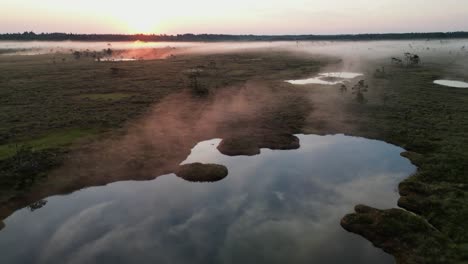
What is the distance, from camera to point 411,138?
45750mm

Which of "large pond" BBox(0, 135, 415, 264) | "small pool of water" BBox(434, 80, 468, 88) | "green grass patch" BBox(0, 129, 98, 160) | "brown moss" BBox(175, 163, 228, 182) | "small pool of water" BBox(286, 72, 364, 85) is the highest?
"small pool of water" BBox(286, 72, 364, 85)

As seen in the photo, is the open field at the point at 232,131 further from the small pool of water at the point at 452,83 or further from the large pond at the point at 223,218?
the small pool of water at the point at 452,83

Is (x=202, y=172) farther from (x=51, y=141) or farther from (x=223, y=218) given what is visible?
(x=51, y=141)

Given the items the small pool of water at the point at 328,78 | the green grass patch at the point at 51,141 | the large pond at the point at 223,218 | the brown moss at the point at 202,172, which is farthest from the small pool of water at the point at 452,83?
the green grass patch at the point at 51,141

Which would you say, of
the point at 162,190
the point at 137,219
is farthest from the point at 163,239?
the point at 162,190

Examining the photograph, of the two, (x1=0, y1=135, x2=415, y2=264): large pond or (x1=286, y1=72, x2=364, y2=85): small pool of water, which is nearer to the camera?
(x1=0, y1=135, x2=415, y2=264): large pond

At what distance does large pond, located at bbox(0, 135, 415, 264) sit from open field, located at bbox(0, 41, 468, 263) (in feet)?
6.63

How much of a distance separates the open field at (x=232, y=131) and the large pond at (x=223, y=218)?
6.63ft

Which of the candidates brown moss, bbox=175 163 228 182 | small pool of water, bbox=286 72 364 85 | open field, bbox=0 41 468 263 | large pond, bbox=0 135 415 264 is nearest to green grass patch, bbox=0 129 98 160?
open field, bbox=0 41 468 263

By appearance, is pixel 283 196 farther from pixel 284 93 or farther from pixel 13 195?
pixel 284 93

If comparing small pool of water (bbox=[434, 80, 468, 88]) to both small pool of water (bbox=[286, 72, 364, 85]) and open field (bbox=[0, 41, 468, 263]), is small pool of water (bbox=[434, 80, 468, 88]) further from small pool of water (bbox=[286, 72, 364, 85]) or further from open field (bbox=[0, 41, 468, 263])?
small pool of water (bbox=[286, 72, 364, 85])

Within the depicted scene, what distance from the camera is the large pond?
24.3m

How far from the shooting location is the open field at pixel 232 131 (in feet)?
91.6

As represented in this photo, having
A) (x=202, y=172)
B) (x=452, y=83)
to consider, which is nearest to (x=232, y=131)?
(x=202, y=172)
